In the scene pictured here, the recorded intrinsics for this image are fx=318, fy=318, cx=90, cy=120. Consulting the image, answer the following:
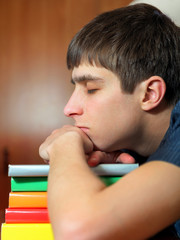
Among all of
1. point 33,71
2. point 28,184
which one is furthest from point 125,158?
point 33,71

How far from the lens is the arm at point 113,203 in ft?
1.37

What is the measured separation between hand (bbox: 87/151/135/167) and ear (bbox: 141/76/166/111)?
12 cm

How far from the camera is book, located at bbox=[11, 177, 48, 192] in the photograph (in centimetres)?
53

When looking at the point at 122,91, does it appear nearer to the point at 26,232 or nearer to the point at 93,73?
the point at 93,73

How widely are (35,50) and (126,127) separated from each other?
143cm

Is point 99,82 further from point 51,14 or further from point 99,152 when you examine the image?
point 51,14

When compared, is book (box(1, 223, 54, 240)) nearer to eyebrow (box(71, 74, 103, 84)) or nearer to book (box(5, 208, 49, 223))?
book (box(5, 208, 49, 223))

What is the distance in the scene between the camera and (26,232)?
507mm

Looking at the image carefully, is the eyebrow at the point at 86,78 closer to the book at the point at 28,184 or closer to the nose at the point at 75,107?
the nose at the point at 75,107

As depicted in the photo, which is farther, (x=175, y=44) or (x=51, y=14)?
(x=51, y=14)

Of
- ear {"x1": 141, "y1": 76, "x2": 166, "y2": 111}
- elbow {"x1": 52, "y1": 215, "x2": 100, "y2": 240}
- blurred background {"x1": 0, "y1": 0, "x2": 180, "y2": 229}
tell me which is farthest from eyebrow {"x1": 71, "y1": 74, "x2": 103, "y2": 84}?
blurred background {"x1": 0, "y1": 0, "x2": 180, "y2": 229}

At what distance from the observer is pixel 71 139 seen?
58 centimetres

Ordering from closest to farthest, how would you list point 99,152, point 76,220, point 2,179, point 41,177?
point 76,220, point 41,177, point 99,152, point 2,179

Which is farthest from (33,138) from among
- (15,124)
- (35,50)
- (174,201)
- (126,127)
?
(174,201)
